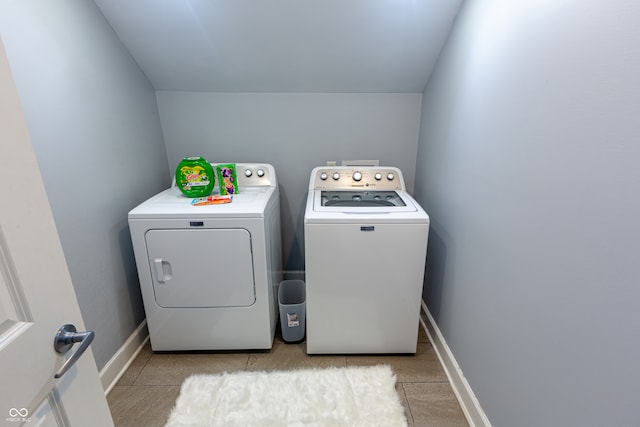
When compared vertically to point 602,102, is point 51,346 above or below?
below

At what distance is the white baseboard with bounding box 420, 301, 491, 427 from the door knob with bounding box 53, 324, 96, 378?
58.4 inches

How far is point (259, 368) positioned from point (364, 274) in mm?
812

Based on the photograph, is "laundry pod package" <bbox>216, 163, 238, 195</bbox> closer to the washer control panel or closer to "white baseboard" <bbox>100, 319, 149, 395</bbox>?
the washer control panel

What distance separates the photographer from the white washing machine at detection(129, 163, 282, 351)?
62.2 inches

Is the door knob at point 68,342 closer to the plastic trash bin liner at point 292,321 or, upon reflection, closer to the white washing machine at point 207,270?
the white washing machine at point 207,270

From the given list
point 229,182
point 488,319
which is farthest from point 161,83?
point 488,319

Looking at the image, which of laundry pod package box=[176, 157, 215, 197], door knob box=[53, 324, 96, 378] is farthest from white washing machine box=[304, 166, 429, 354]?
door knob box=[53, 324, 96, 378]

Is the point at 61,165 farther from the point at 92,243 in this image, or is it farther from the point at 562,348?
the point at 562,348

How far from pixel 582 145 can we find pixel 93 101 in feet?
6.38

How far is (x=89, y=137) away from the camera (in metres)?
1.46

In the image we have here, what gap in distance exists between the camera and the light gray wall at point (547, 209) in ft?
2.37

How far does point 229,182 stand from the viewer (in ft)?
6.31

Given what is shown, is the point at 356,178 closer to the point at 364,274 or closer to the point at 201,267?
the point at 364,274
